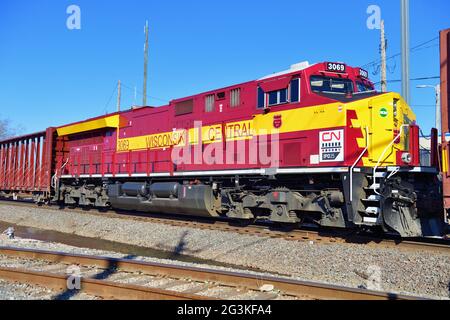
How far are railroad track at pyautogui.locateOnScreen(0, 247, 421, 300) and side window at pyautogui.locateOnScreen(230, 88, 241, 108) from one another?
6.30 metres

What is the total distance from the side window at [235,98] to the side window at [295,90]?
77.8 inches

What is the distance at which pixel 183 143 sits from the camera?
1406cm

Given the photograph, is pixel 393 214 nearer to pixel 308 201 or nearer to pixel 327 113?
pixel 308 201

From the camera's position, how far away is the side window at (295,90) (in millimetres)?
10594

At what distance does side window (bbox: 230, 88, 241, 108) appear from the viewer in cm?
1224

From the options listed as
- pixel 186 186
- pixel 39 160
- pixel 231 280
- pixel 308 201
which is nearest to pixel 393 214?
pixel 308 201

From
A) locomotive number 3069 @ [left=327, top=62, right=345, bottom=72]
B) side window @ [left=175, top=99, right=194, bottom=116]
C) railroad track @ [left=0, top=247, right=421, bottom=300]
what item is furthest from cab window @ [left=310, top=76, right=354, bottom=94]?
railroad track @ [left=0, top=247, right=421, bottom=300]

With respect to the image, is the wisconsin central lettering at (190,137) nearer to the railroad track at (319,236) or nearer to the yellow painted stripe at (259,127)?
the yellow painted stripe at (259,127)

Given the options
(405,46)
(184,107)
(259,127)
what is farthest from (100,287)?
(184,107)

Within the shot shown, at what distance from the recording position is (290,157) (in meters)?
10.7

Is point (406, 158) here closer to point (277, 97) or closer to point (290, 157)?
point (290, 157)

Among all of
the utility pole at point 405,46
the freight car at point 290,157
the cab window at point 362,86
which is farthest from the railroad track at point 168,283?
the utility pole at point 405,46

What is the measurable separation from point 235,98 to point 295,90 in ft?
7.36

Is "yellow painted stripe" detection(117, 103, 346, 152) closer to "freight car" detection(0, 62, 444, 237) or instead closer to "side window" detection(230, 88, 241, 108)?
"freight car" detection(0, 62, 444, 237)
